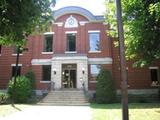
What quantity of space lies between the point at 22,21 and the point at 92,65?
2295cm

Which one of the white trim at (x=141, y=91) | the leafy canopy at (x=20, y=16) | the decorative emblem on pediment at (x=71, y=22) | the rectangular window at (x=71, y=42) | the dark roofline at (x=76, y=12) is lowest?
the white trim at (x=141, y=91)

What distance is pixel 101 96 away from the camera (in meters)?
26.8

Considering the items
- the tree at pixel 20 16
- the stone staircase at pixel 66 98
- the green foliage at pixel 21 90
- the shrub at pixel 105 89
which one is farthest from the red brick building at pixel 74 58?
the tree at pixel 20 16

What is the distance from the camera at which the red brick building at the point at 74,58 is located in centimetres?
3153

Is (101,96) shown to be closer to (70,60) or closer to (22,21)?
(70,60)

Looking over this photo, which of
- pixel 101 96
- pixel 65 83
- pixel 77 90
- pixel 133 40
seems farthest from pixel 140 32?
pixel 65 83

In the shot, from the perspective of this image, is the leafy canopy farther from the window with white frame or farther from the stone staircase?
the window with white frame

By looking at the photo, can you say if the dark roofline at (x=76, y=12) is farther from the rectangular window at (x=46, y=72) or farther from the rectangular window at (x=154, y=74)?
the rectangular window at (x=154, y=74)

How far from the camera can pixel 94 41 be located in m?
32.7

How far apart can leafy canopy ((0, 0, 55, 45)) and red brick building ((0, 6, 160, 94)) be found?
20778mm

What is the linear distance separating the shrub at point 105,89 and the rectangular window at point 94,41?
18.4 ft

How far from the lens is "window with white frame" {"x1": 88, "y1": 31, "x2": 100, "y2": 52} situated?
32438mm

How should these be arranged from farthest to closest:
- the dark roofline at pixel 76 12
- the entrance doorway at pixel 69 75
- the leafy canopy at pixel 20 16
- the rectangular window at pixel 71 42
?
the rectangular window at pixel 71 42 < the dark roofline at pixel 76 12 < the entrance doorway at pixel 69 75 < the leafy canopy at pixel 20 16

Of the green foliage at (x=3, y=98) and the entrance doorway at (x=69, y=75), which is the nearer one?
the green foliage at (x=3, y=98)
